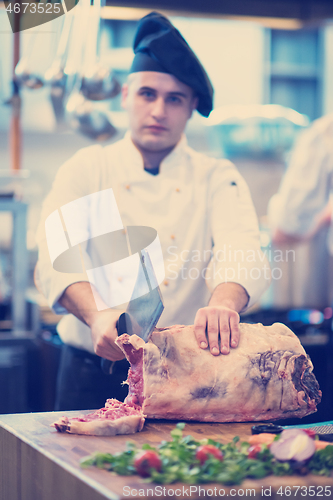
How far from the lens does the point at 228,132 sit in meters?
4.34

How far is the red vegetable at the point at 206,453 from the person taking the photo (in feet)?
3.13

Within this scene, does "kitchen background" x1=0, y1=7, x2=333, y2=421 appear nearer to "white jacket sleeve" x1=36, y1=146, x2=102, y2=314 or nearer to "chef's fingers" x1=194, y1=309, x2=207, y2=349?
"white jacket sleeve" x1=36, y1=146, x2=102, y2=314

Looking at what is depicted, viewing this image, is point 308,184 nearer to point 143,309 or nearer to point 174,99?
point 174,99

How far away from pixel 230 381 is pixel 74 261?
0.54 meters

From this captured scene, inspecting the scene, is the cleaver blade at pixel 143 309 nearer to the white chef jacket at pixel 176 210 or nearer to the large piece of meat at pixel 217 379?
the large piece of meat at pixel 217 379

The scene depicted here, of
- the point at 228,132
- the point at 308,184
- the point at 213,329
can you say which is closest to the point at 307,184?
the point at 308,184

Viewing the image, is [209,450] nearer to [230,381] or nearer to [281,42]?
[230,381]

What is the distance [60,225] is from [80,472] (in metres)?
0.84

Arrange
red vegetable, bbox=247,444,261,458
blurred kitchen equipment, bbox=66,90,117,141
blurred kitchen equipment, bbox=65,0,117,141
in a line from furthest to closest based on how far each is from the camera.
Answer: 1. blurred kitchen equipment, bbox=66,90,117,141
2. blurred kitchen equipment, bbox=65,0,117,141
3. red vegetable, bbox=247,444,261,458

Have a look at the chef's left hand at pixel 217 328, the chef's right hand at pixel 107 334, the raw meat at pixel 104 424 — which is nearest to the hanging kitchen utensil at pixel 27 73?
the chef's right hand at pixel 107 334

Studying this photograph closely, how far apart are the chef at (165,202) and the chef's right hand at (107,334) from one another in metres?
0.20

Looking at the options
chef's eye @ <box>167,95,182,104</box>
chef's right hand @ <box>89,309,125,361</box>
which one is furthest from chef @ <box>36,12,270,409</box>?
chef's right hand @ <box>89,309,125,361</box>

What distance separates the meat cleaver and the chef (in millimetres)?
255

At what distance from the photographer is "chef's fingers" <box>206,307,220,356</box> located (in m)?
1.33
